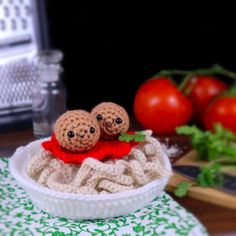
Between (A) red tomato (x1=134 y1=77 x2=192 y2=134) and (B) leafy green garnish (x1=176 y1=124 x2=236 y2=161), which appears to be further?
(A) red tomato (x1=134 y1=77 x2=192 y2=134)

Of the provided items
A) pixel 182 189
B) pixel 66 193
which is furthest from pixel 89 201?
pixel 182 189

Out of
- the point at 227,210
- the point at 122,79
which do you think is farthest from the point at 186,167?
the point at 122,79

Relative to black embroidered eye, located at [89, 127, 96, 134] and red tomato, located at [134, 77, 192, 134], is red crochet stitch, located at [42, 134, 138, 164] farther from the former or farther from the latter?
red tomato, located at [134, 77, 192, 134]

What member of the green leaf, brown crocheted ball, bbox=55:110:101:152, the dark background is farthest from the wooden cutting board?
the dark background

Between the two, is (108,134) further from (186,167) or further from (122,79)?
(122,79)

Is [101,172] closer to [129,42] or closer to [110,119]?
[110,119]

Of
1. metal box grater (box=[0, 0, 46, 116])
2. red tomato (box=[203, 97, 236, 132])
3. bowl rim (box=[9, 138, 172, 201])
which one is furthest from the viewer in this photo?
metal box grater (box=[0, 0, 46, 116])
